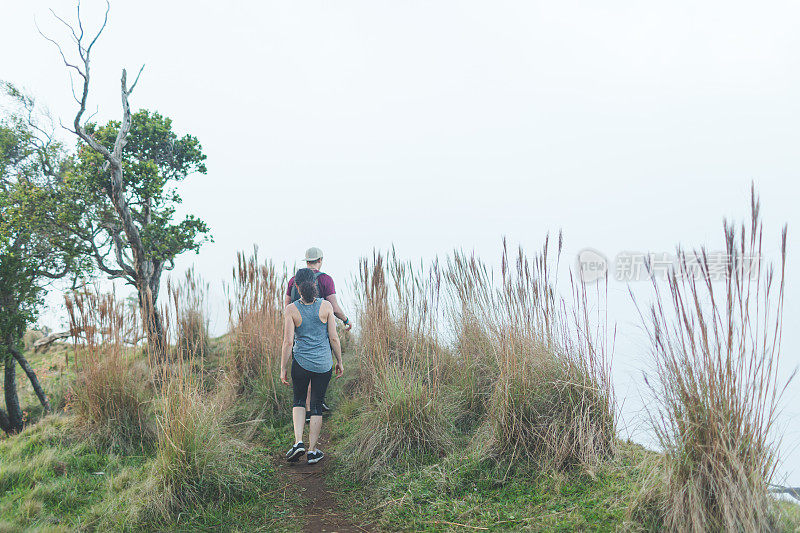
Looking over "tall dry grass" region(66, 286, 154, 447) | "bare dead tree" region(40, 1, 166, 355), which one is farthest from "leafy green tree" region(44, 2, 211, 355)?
"tall dry grass" region(66, 286, 154, 447)

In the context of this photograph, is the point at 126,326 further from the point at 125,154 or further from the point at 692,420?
the point at 125,154

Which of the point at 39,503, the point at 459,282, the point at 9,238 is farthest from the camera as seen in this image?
the point at 9,238

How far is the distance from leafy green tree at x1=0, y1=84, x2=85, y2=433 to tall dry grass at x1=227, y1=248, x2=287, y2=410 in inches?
126

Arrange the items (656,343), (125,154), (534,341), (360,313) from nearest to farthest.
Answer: (656,343) < (534,341) < (360,313) < (125,154)

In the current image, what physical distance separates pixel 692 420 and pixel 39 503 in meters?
4.29

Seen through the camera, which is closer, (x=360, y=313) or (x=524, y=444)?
(x=524, y=444)

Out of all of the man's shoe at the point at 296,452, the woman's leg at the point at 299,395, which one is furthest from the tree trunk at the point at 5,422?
the woman's leg at the point at 299,395

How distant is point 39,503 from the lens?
11.1ft

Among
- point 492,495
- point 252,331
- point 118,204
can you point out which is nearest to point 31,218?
point 118,204

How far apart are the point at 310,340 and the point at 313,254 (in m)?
1.07

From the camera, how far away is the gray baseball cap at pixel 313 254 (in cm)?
479

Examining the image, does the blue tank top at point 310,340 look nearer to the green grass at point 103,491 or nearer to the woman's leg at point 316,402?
the woman's leg at point 316,402

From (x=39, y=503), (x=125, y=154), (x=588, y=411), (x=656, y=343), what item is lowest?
(x=39, y=503)

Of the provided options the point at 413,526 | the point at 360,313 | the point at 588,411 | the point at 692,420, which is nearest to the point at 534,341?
the point at 588,411
